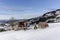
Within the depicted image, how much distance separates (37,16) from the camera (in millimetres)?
3508

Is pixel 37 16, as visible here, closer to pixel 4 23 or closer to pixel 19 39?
pixel 4 23

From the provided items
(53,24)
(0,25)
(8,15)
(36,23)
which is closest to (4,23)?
(0,25)

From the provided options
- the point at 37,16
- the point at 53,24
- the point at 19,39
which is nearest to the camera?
the point at 19,39

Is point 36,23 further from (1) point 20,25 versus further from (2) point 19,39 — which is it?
(2) point 19,39

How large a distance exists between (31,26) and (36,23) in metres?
0.18

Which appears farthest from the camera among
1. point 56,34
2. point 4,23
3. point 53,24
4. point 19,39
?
point 53,24

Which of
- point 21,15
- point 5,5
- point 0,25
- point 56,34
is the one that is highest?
point 5,5

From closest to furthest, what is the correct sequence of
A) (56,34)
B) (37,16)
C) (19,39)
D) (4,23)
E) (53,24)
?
(19,39) → (56,34) → (4,23) → (53,24) → (37,16)

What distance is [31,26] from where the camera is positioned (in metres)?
3.31

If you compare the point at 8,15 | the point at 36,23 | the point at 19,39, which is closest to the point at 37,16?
the point at 36,23

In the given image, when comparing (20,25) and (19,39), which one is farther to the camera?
(20,25)

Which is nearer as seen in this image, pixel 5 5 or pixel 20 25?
pixel 20 25

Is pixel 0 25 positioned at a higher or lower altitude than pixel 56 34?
higher

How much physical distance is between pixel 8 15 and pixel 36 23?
0.86 metres
